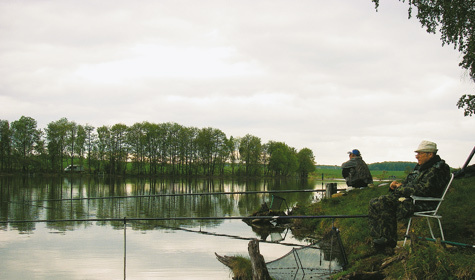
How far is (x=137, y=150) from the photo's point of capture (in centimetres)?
10012

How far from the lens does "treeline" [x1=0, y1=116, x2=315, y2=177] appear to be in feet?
292

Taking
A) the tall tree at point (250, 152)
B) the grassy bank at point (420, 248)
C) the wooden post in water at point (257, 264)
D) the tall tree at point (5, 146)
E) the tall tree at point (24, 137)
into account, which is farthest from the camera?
the tall tree at point (250, 152)

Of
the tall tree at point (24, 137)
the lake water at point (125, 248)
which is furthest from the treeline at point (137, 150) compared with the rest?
the lake water at point (125, 248)

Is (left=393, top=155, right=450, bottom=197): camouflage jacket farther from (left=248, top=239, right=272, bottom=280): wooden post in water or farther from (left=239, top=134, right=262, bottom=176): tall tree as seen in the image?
(left=239, top=134, right=262, bottom=176): tall tree

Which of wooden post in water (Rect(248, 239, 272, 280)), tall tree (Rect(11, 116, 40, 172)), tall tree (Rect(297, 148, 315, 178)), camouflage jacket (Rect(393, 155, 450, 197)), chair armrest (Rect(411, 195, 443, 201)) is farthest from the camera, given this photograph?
tall tree (Rect(297, 148, 315, 178))

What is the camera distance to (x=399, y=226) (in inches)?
395

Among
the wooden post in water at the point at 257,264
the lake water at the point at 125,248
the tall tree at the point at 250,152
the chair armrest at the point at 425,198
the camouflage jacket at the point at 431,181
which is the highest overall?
the tall tree at the point at 250,152

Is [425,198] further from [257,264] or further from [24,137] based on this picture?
[24,137]

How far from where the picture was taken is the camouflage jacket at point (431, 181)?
6.50m

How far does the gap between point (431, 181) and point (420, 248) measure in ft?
4.24

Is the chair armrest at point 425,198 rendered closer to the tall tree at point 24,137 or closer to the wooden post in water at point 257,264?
the wooden post in water at point 257,264

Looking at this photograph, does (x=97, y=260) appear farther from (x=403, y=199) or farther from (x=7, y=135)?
(x=7, y=135)

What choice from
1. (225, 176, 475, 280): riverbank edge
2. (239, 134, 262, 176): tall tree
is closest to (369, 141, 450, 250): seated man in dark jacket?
(225, 176, 475, 280): riverbank edge

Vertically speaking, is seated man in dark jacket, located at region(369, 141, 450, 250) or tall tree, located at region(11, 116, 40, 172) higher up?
tall tree, located at region(11, 116, 40, 172)
